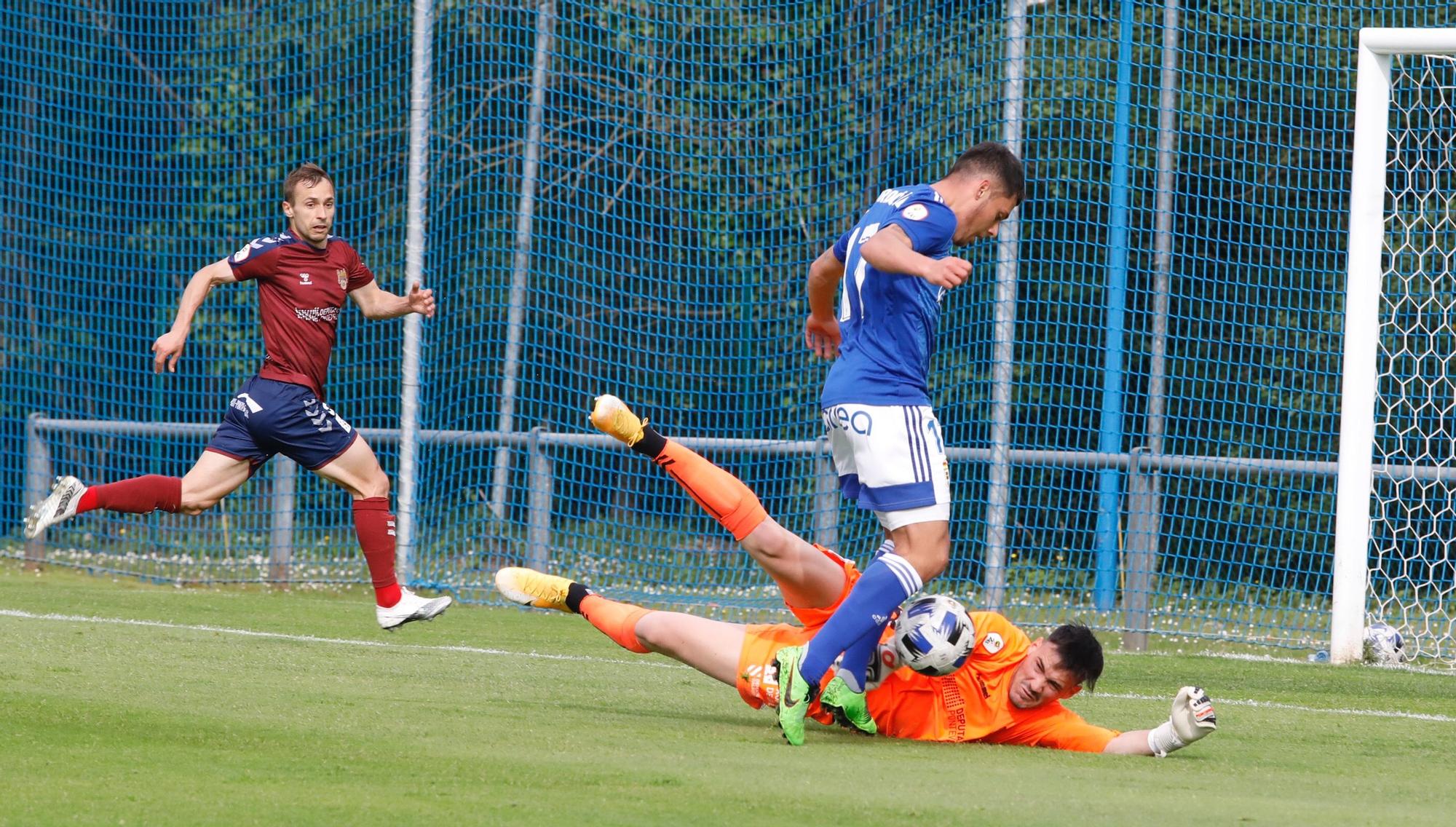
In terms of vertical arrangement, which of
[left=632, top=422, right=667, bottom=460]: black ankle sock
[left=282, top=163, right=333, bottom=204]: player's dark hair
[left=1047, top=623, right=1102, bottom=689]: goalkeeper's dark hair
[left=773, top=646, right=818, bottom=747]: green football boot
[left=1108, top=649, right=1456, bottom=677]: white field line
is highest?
[left=282, top=163, right=333, bottom=204]: player's dark hair

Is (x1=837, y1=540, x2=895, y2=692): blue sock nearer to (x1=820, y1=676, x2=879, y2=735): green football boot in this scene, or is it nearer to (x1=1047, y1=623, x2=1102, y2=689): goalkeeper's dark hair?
(x1=820, y1=676, x2=879, y2=735): green football boot

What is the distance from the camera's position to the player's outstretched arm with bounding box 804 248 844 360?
18.1ft

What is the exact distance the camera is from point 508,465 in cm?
1097

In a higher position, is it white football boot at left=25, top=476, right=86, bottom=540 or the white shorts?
the white shorts

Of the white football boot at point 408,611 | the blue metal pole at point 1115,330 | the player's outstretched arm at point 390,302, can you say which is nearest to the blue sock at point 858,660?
the white football boot at point 408,611

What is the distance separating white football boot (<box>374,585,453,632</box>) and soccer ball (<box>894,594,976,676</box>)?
2621mm

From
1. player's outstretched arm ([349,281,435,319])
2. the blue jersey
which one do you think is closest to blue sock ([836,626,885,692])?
the blue jersey

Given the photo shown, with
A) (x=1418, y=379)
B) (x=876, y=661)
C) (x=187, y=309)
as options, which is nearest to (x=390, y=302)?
(x=187, y=309)

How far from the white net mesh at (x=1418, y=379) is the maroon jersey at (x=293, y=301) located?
487 cm

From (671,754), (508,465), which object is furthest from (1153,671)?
(508,465)

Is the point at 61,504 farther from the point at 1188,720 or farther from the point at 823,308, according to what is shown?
the point at 1188,720

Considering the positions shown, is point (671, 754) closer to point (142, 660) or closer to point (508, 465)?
point (142, 660)

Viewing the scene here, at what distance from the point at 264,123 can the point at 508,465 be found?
4188 millimetres

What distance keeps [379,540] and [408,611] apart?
1.37ft
